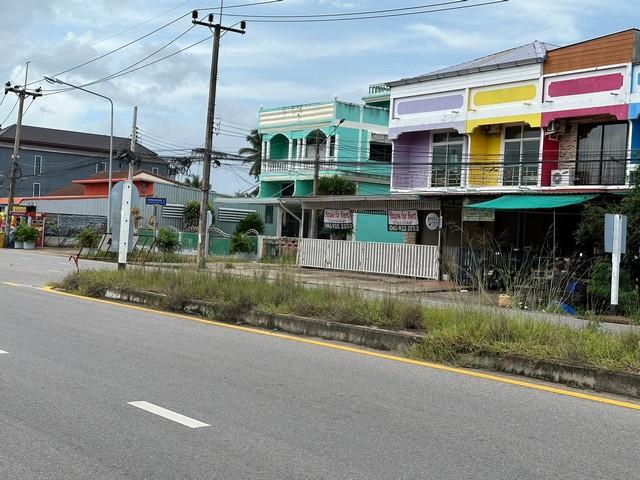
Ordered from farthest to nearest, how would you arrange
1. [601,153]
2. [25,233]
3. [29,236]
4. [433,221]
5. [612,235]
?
[29,236] → [25,233] → [433,221] → [601,153] → [612,235]

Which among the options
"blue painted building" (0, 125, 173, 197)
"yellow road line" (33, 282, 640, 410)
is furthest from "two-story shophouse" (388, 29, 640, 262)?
"blue painted building" (0, 125, 173, 197)

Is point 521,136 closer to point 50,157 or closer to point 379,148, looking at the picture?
point 379,148

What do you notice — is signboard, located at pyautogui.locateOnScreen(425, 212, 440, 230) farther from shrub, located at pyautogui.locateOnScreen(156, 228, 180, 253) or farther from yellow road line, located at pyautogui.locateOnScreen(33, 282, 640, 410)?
shrub, located at pyautogui.locateOnScreen(156, 228, 180, 253)

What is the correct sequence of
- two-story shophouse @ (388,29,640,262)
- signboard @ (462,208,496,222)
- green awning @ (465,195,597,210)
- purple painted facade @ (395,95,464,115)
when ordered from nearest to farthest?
green awning @ (465,195,597,210), two-story shophouse @ (388,29,640,262), signboard @ (462,208,496,222), purple painted facade @ (395,95,464,115)

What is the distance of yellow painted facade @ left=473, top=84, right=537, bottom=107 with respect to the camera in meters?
25.5

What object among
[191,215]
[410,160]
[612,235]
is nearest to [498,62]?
[410,160]

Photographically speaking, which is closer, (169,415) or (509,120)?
(169,415)

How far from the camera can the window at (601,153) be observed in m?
23.6

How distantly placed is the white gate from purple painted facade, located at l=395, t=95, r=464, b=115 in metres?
5.58

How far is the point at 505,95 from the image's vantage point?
26.3m

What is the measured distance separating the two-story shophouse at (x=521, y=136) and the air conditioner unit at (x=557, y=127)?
3cm

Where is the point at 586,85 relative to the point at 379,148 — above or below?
below

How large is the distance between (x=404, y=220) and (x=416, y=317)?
17542 mm

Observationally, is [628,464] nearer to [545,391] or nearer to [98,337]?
[545,391]
